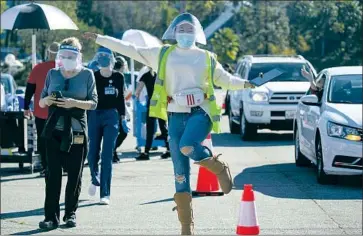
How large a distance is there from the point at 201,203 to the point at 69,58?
115 inches

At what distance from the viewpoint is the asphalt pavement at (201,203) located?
10.3 m

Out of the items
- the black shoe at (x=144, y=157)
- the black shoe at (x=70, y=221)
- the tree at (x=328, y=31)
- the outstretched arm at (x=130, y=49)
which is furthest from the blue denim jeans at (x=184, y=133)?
the tree at (x=328, y=31)

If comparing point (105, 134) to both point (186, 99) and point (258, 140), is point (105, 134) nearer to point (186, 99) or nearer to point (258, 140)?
point (186, 99)

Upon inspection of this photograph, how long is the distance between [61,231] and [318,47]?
57.6 metres

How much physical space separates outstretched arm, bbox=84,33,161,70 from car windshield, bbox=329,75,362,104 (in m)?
5.84

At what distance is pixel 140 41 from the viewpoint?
67.9 feet

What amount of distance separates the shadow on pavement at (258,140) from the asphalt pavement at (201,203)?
11.0ft

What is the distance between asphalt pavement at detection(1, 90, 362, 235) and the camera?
33.7ft

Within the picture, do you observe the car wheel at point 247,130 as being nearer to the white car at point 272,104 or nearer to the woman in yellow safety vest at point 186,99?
the white car at point 272,104

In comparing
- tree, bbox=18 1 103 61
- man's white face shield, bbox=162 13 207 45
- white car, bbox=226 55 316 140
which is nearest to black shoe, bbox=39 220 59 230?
man's white face shield, bbox=162 13 207 45

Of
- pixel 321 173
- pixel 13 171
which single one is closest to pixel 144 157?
pixel 13 171

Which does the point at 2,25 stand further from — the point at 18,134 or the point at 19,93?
the point at 19,93

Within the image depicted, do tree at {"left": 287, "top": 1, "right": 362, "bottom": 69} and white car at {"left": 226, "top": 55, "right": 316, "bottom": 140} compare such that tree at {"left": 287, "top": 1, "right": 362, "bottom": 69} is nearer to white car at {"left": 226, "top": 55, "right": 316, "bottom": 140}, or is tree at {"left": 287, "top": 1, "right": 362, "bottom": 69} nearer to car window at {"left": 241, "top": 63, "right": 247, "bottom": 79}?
car window at {"left": 241, "top": 63, "right": 247, "bottom": 79}

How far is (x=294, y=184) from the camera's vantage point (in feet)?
45.4
